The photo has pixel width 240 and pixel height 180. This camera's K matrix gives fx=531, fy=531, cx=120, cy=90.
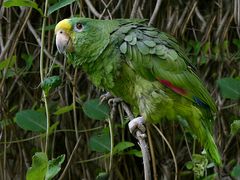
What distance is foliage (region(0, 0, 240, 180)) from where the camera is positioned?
1.59 m

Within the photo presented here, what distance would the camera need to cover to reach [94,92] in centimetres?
165

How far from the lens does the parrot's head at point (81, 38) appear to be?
117 cm

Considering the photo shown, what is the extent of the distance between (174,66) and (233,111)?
1.80 ft

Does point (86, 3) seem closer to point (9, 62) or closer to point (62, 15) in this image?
point (62, 15)

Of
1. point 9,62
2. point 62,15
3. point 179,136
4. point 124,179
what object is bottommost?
point 124,179

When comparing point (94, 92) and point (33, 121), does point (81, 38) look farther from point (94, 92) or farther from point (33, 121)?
point (94, 92)

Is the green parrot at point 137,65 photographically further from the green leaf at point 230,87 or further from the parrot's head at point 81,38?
the green leaf at point 230,87

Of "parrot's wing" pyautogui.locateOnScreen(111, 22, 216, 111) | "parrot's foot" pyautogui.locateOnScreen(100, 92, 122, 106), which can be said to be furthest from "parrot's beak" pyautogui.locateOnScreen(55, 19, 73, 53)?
"parrot's foot" pyautogui.locateOnScreen(100, 92, 122, 106)

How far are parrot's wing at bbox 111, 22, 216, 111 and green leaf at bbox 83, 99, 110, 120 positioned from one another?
25cm

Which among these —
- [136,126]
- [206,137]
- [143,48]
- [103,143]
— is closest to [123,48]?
[143,48]

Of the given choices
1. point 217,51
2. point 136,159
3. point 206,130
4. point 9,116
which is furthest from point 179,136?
point 9,116

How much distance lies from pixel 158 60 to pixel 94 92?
1.57ft

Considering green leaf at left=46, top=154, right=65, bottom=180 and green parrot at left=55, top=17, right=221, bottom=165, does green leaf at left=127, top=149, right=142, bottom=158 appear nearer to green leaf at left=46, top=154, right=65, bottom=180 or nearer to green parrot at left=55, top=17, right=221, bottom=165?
green parrot at left=55, top=17, right=221, bottom=165

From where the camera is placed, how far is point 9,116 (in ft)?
5.23
